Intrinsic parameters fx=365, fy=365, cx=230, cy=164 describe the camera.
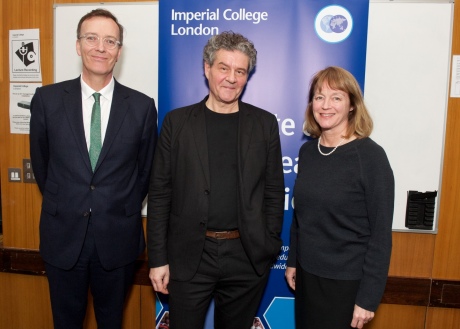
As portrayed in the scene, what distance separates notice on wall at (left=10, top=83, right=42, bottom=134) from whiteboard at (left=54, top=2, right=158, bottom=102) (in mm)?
272

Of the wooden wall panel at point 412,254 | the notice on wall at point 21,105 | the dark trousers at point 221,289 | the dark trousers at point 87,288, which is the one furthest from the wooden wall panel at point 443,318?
the notice on wall at point 21,105

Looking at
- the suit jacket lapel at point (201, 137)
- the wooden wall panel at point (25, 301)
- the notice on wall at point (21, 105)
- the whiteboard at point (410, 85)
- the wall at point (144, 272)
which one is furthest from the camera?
the wooden wall panel at point (25, 301)

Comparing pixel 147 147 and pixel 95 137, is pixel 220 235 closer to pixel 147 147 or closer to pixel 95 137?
pixel 147 147

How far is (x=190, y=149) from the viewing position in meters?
1.64

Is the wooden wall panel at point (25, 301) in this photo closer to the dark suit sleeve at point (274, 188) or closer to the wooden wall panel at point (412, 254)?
the dark suit sleeve at point (274, 188)

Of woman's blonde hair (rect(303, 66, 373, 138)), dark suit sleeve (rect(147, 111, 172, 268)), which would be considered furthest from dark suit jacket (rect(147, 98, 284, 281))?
woman's blonde hair (rect(303, 66, 373, 138))

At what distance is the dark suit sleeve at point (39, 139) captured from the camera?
171 cm

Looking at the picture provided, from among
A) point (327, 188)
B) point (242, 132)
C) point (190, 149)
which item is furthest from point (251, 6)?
point (327, 188)

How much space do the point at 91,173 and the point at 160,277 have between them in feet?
1.89

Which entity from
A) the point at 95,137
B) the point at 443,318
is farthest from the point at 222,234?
the point at 443,318

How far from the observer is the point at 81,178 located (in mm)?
1648

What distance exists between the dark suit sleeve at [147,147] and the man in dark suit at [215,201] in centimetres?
16

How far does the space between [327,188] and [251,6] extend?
1.19m

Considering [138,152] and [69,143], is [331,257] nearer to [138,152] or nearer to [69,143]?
[138,152]
